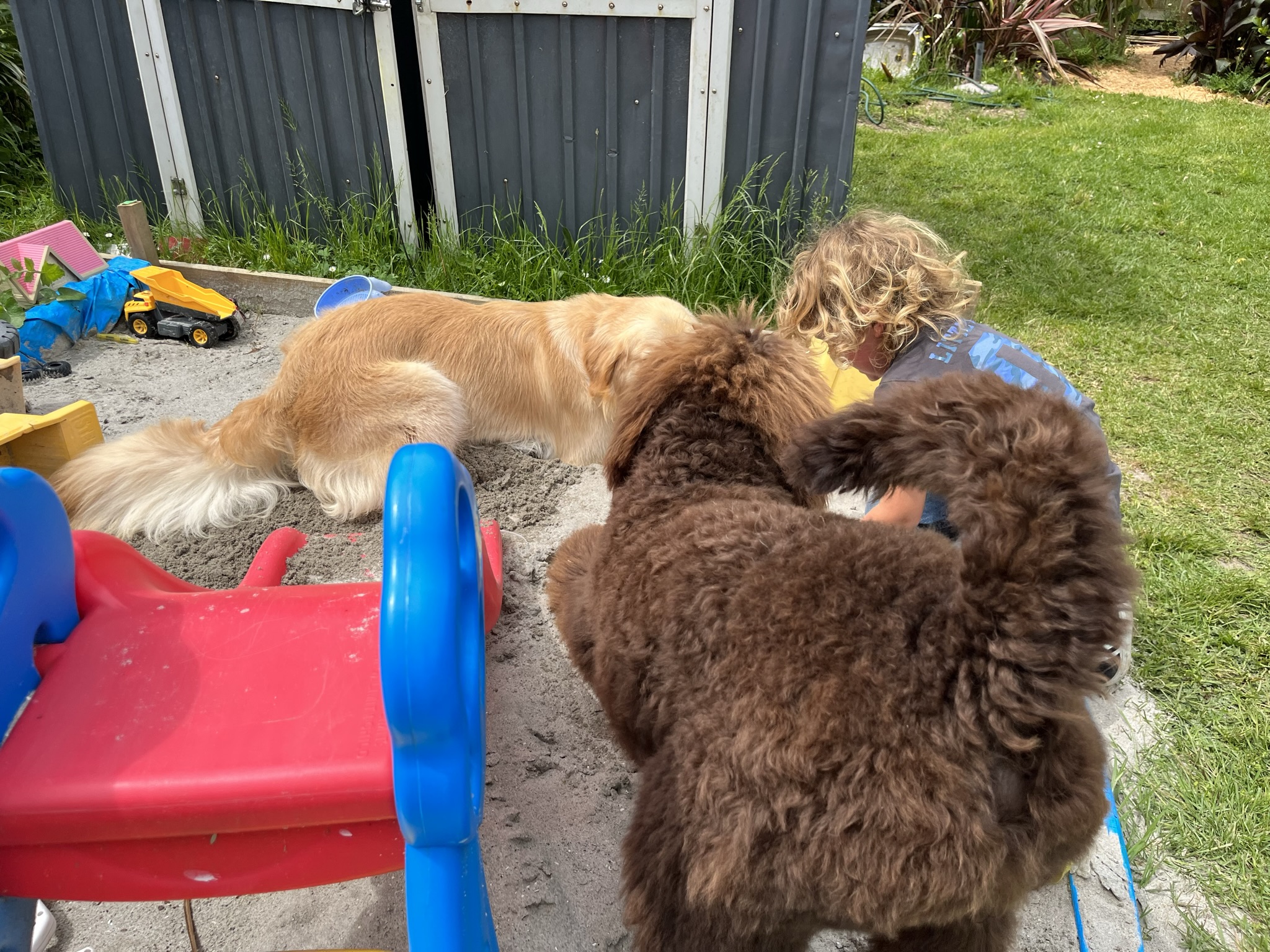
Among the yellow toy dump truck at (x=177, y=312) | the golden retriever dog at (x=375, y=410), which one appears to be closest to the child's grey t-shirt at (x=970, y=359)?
the golden retriever dog at (x=375, y=410)

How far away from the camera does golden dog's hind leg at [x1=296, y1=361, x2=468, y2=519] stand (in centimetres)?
351

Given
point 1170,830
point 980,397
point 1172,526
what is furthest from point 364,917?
point 1172,526

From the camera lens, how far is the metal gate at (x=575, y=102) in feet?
15.7

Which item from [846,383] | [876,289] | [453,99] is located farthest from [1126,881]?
[453,99]

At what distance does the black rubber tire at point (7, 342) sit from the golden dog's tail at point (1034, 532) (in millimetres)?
4581

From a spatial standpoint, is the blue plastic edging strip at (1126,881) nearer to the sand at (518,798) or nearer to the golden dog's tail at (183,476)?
the sand at (518,798)

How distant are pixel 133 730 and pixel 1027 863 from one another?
Answer: 1.52 m

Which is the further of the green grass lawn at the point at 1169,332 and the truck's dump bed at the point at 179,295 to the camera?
the truck's dump bed at the point at 179,295

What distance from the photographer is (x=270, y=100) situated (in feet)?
18.0

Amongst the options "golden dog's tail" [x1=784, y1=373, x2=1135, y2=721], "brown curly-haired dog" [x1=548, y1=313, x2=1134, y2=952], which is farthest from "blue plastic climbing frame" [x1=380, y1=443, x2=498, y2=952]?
"golden dog's tail" [x1=784, y1=373, x2=1135, y2=721]

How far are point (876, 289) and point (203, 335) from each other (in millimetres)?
4052

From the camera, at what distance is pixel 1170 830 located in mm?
2250

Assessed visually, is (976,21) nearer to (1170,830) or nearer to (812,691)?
(1170,830)

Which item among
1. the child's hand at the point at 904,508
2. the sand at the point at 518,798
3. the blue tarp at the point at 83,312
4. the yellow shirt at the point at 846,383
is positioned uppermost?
the child's hand at the point at 904,508
